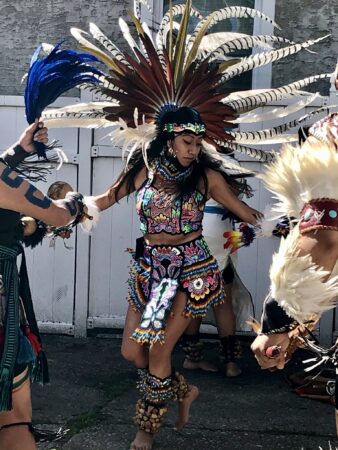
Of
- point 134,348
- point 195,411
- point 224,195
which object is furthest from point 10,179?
point 195,411

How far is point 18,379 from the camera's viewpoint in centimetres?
362

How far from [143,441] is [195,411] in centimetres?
70

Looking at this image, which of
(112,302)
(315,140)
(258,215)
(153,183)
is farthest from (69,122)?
(315,140)

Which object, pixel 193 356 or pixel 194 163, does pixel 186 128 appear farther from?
pixel 193 356

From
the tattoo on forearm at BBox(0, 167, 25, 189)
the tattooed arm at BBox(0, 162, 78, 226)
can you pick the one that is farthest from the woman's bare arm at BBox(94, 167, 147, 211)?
the tattoo on forearm at BBox(0, 167, 25, 189)

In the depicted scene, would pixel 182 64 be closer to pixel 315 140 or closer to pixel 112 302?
pixel 315 140

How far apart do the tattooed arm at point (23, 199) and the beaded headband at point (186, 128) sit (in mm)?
1345

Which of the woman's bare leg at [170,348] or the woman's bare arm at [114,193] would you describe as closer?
the woman's bare leg at [170,348]

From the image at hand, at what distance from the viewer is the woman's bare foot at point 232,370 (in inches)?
234

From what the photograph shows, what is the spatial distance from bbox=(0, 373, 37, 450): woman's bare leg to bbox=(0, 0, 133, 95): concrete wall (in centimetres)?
462

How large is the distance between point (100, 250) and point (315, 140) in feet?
13.2

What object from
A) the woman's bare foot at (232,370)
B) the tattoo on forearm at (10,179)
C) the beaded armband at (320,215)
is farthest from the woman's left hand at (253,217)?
the beaded armband at (320,215)

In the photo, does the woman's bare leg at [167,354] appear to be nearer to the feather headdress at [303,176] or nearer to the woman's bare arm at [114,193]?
the woman's bare arm at [114,193]

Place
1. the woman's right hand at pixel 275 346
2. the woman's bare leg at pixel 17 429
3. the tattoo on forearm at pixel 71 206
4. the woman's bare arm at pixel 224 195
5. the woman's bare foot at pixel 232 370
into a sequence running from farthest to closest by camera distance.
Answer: the woman's bare foot at pixel 232 370 → the woman's bare arm at pixel 224 195 → the tattoo on forearm at pixel 71 206 → the woman's bare leg at pixel 17 429 → the woman's right hand at pixel 275 346
